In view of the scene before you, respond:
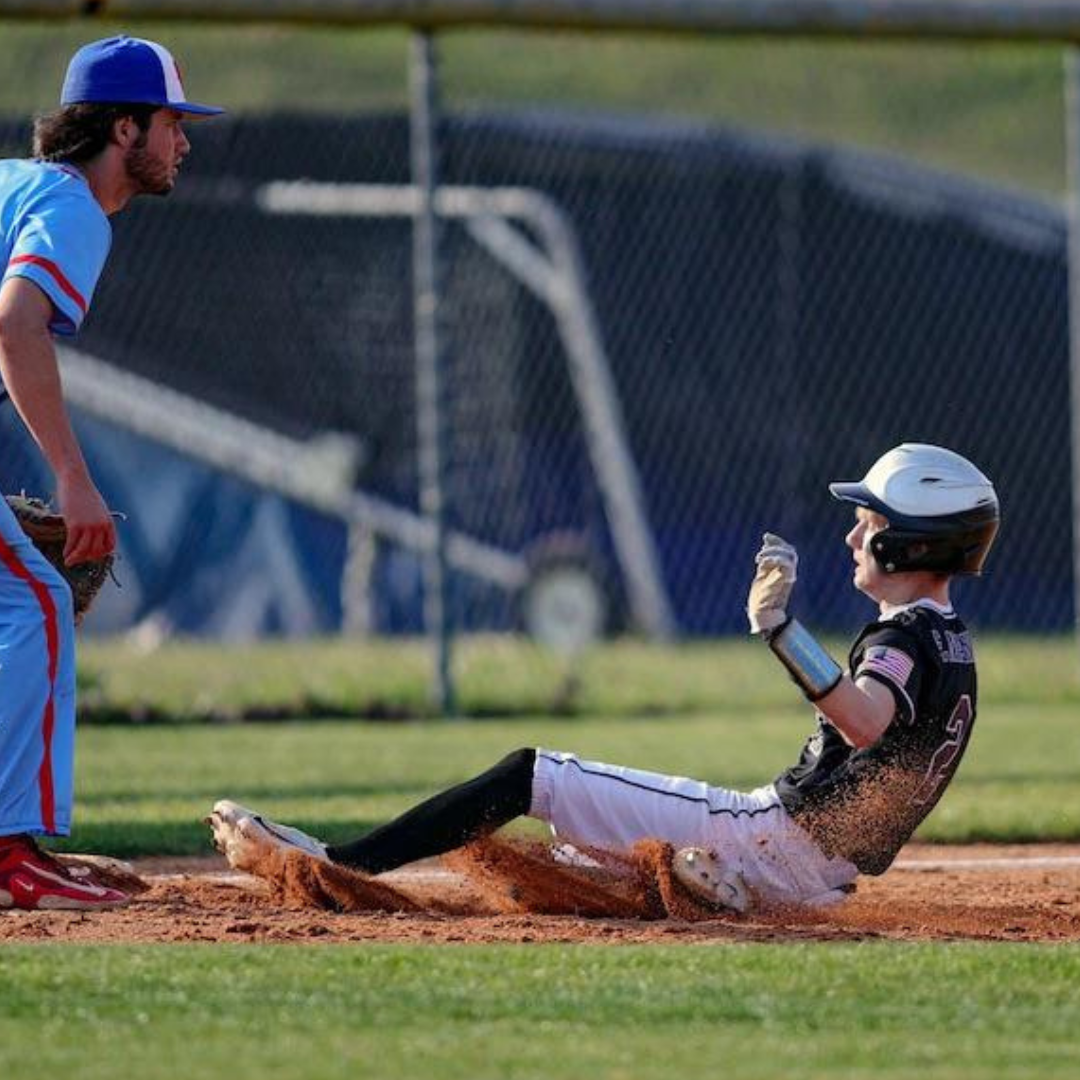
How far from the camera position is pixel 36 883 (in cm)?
584

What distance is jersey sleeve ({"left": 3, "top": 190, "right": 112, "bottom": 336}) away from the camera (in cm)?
565

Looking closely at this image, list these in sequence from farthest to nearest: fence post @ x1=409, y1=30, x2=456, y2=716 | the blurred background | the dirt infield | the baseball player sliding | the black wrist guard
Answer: the blurred background < fence post @ x1=409, y1=30, x2=456, y2=716 < the baseball player sliding < the black wrist guard < the dirt infield

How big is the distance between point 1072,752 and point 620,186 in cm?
789

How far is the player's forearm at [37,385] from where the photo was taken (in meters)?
5.58

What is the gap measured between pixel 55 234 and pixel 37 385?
37 centimetres

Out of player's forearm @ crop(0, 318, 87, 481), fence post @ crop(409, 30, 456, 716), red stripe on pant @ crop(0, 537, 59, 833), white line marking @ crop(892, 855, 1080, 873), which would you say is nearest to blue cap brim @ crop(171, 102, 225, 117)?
player's forearm @ crop(0, 318, 87, 481)

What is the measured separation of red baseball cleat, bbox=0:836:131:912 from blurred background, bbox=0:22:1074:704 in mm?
9975

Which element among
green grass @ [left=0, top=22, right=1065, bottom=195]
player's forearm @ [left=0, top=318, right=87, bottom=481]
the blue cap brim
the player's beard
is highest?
green grass @ [left=0, top=22, right=1065, bottom=195]

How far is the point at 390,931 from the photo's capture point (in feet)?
18.3

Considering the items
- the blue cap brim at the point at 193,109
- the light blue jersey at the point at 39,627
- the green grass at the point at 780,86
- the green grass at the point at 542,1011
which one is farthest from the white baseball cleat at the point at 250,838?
the green grass at the point at 780,86

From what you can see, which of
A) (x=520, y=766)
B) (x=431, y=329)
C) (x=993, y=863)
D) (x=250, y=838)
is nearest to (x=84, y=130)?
(x=250, y=838)

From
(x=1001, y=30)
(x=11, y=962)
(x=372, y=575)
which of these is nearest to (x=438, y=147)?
(x=1001, y=30)

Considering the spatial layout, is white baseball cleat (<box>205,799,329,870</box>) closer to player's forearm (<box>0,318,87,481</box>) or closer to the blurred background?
player's forearm (<box>0,318,87,481</box>)

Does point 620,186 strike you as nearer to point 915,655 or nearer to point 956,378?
point 956,378
